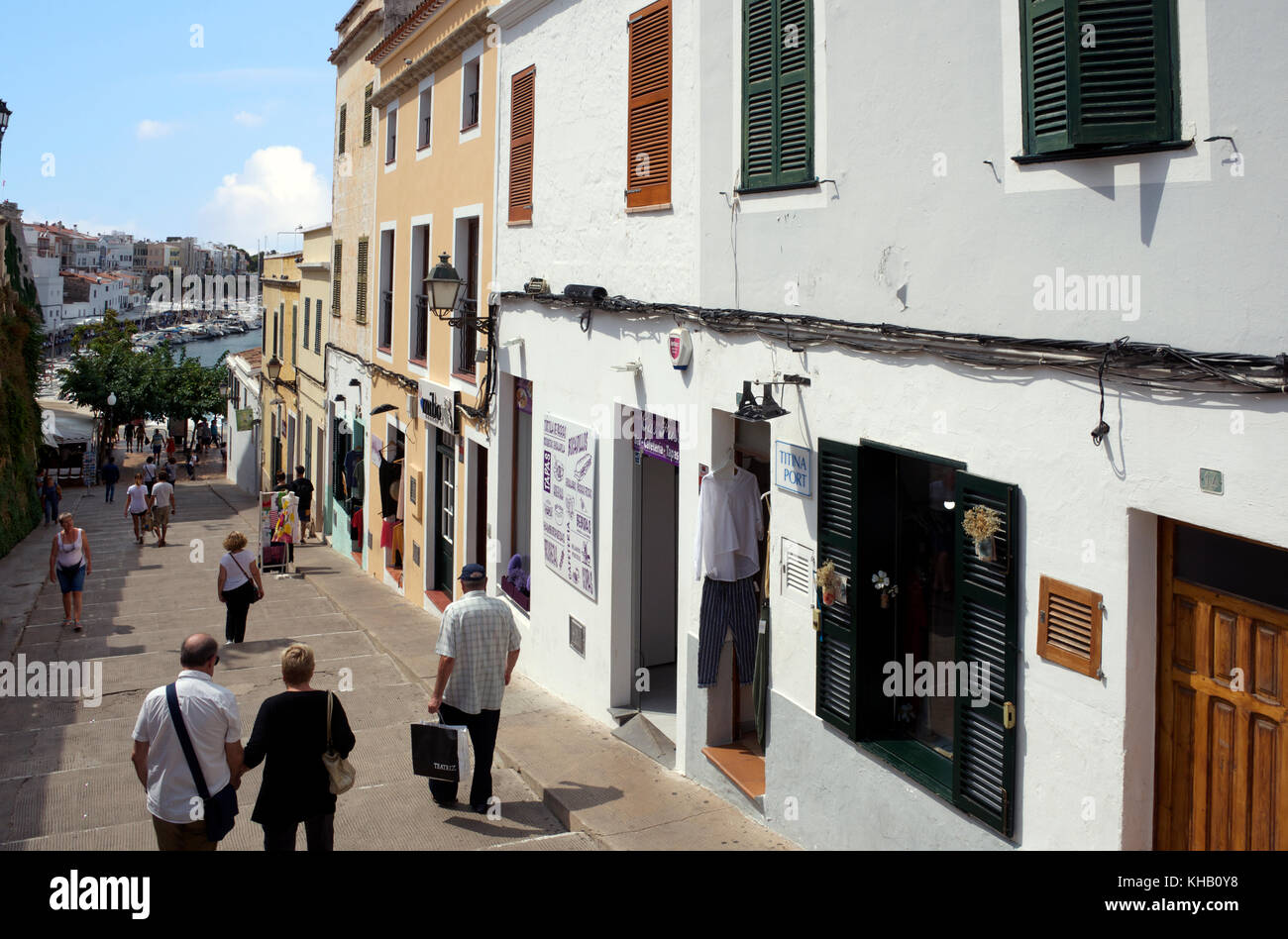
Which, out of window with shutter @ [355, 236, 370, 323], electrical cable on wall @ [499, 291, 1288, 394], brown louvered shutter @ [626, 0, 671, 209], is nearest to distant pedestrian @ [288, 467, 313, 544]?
window with shutter @ [355, 236, 370, 323]

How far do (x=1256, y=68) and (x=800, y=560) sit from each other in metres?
3.80

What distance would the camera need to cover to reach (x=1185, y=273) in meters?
4.40

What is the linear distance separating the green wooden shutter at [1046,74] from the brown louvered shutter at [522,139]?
24.5 ft

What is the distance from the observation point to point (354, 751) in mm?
9062

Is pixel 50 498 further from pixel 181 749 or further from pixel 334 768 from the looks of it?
pixel 334 768

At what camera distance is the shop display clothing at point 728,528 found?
25.4 feet

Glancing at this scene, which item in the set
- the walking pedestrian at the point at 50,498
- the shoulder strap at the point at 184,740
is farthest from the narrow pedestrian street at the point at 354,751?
the walking pedestrian at the point at 50,498

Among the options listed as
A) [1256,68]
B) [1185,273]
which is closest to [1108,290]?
[1185,273]

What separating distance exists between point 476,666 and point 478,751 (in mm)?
657

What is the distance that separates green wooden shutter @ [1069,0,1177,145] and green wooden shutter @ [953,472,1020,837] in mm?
1603

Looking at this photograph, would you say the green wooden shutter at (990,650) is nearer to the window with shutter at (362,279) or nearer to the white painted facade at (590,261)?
the white painted facade at (590,261)

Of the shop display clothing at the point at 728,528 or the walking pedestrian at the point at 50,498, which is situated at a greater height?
the shop display clothing at the point at 728,528

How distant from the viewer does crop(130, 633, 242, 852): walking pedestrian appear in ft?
17.7
